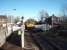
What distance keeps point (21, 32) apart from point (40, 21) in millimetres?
88745

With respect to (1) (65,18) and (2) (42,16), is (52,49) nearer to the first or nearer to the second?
(1) (65,18)

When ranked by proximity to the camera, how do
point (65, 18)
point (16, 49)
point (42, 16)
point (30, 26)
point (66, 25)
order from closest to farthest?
point (16, 49) → point (66, 25) → point (65, 18) → point (30, 26) → point (42, 16)

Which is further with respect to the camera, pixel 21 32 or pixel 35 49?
pixel 21 32

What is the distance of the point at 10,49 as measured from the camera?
67.9ft

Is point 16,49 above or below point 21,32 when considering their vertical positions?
below

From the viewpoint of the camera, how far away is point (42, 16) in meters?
110

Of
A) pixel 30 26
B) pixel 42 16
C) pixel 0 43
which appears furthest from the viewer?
pixel 42 16

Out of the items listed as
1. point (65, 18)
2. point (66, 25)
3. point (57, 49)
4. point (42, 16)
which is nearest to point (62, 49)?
point (57, 49)

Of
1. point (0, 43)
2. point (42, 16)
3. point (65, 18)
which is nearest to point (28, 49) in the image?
point (0, 43)

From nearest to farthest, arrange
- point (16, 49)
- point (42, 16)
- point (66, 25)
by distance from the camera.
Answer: point (16, 49)
point (66, 25)
point (42, 16)

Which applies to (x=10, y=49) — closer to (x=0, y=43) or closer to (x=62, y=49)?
(x=0, y=43)

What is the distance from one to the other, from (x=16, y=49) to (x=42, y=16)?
295 feet

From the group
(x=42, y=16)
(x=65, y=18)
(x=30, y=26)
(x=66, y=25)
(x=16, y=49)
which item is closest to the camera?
(x=16, y=49)

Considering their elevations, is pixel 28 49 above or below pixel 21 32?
below
